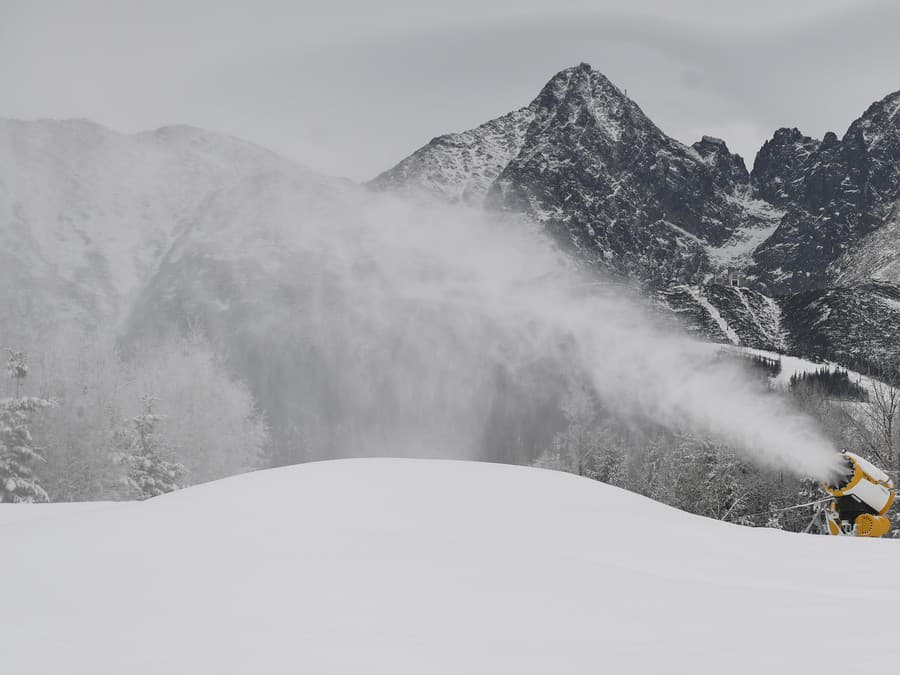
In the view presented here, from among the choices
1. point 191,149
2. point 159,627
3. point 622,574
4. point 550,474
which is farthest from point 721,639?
point 191,149

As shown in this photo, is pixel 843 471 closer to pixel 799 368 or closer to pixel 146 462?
pixel 146 462

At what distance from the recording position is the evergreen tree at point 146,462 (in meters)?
38.1

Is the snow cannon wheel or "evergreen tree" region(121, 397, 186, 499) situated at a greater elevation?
the snow cannon wheel

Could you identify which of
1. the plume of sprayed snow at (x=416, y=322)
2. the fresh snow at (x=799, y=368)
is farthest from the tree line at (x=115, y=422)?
the fresh snow at (x=799, y=368)

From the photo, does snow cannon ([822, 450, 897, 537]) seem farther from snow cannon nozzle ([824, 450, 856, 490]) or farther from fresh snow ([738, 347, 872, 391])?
fresh snow ([738, 347, 872, 391])

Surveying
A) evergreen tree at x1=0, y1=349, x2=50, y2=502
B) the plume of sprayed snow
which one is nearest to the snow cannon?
evergreen tree at x1=0, y1=349, x2=50, y2=502

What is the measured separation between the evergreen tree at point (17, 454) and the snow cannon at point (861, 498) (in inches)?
1348

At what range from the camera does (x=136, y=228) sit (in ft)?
500

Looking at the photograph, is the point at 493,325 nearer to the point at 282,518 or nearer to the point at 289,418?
the point at 289,418

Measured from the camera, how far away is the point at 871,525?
12.9 metres

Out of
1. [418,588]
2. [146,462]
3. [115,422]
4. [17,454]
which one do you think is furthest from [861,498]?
[115,422]

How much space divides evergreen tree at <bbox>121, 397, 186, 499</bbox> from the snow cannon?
3387cm

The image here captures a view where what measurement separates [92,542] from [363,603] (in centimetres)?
285

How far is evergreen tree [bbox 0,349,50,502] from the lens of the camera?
33.7 m
